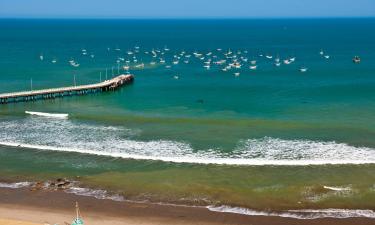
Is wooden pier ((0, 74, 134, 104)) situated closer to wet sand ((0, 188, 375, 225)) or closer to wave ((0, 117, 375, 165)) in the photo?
wave ((0, 117, 375, 165))

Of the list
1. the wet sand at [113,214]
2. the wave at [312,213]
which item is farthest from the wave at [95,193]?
the wave at [312,213]

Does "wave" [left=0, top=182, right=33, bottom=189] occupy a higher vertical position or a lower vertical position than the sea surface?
lower

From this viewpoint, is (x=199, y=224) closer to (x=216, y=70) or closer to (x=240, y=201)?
(x=240, y=201)

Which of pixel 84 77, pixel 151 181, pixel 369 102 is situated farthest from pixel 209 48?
pixel 151 181

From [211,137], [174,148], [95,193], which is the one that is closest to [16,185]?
[95,193]

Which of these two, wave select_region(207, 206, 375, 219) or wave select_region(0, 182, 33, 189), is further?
wave select_region(0, 182, 33, 189)

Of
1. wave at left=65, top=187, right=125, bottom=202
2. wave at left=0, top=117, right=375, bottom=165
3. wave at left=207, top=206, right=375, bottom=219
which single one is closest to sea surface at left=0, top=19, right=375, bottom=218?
→ wave at left=0, top=117, right=375, bottom=165

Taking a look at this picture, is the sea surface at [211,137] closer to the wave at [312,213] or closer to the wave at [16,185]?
the wave at [312,213]
